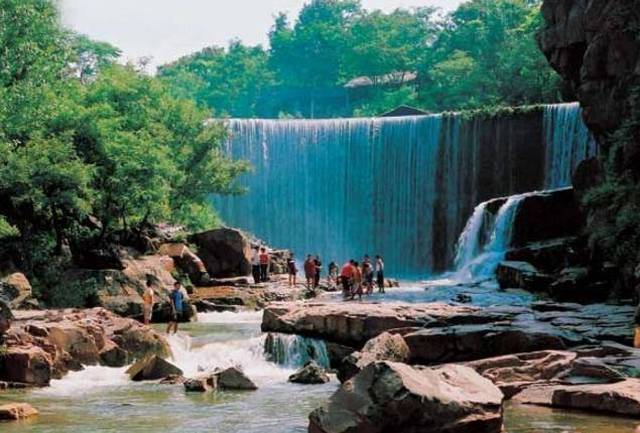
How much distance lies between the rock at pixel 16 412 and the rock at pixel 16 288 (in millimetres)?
10404

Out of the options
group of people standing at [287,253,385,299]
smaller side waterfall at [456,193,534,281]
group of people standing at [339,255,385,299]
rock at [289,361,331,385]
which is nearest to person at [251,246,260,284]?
group of people standing at [287,253,385,299]

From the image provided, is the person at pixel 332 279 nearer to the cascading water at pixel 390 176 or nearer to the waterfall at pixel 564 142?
the cascading water at pixel 390 176

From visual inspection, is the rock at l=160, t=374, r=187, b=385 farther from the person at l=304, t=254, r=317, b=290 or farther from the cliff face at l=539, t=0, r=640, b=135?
the cliff face at l=539, t=0, r=640, b=135

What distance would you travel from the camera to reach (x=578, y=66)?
102 ft

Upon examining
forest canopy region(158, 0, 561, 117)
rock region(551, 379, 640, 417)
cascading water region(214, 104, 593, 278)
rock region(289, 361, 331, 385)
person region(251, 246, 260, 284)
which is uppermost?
forest canopy region(158, 0, 561, 117)

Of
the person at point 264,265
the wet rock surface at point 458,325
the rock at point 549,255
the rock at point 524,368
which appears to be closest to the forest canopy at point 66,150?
the person at point 264,265

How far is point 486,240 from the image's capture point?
111 feet

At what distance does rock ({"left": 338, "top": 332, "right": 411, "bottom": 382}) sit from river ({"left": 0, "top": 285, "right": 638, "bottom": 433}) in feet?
1.57

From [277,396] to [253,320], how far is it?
10041 millimetres

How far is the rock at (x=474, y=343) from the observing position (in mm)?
16797

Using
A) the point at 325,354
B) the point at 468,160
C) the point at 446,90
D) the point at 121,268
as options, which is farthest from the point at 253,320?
the point at 446,90

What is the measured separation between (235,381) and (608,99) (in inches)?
667

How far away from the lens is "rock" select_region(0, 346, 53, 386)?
16.0 meters

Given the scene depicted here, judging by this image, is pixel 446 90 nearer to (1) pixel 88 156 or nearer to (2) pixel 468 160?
(2) pixel 468 160
